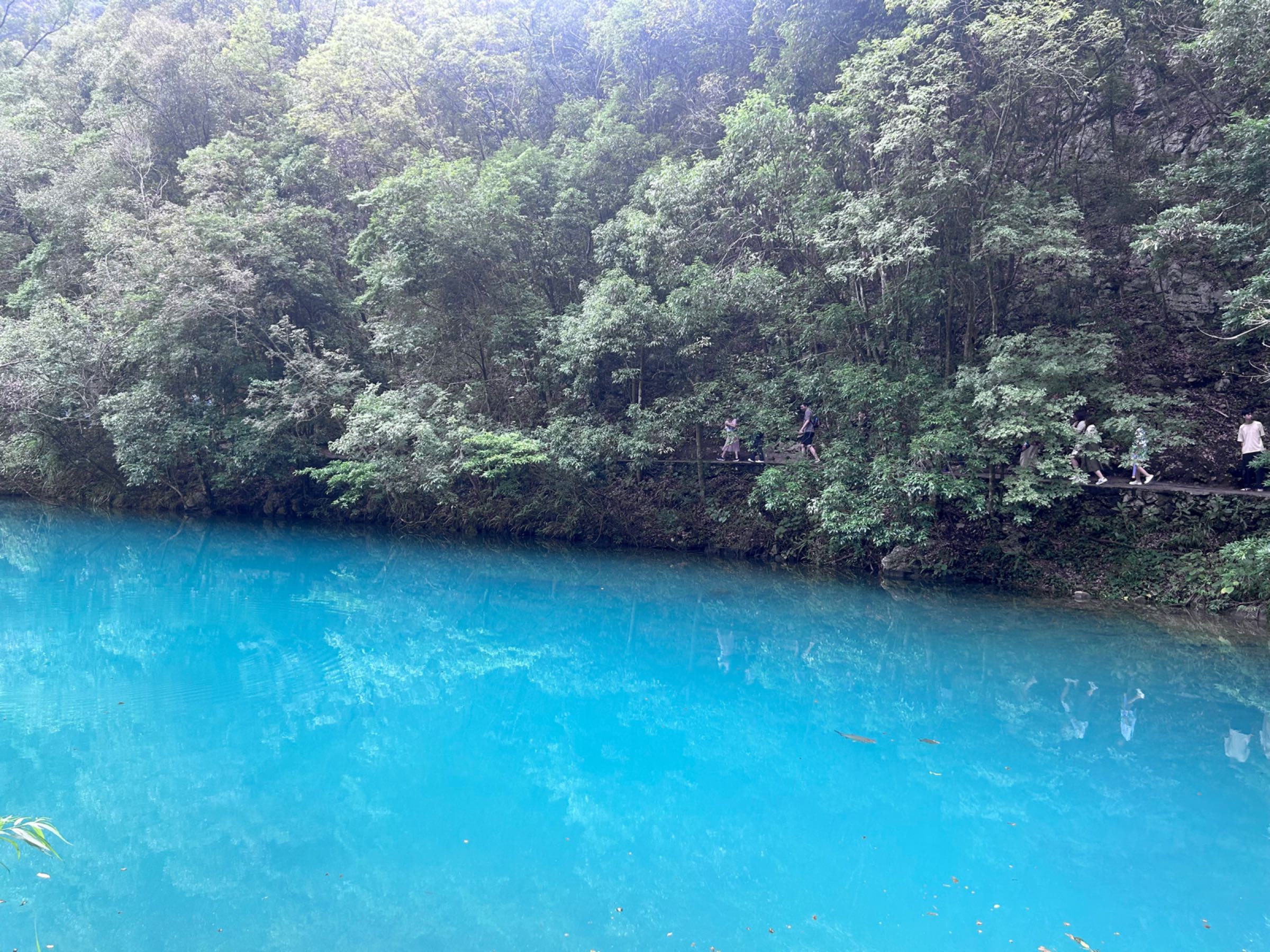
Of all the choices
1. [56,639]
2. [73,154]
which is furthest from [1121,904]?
[73,154]

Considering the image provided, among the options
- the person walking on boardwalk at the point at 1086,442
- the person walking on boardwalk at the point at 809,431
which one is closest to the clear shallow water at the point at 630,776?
the person walking on boardwalk at the point at 1086,442

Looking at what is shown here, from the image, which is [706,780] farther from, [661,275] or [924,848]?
[661,275]

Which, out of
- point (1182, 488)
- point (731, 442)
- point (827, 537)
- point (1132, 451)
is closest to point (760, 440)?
point (731, 442)

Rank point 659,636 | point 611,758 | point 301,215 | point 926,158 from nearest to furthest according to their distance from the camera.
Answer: point 611,758 → point 659,636 → point 926,158 → point 301,215

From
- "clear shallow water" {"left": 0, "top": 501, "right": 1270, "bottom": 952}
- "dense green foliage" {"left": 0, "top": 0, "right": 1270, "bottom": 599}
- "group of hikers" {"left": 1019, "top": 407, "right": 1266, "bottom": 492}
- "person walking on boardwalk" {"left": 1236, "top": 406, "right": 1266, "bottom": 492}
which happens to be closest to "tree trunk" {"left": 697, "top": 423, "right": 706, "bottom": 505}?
"dense green foliage" {"left": 0, "top": 0, "right": 1270, "bottom": 599}

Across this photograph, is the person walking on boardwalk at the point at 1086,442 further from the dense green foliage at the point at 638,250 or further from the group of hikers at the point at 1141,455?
the dense green foliage at the point at 638,250

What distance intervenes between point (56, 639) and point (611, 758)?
766cm

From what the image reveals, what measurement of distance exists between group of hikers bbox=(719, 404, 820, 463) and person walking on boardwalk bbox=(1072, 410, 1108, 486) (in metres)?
3.93

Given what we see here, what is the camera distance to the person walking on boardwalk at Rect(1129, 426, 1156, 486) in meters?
10.4

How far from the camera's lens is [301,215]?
1764 cm

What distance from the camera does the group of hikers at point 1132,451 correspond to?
1051 cm

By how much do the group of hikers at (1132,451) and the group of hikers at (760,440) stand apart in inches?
0.5

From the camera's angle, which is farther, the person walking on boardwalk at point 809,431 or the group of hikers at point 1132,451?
the person walking on boardwalk at point 809,431

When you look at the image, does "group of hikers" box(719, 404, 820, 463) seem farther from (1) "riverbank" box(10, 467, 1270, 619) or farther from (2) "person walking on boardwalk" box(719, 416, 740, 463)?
(1) "riverbank" box(10, 467, 1270, 619)
